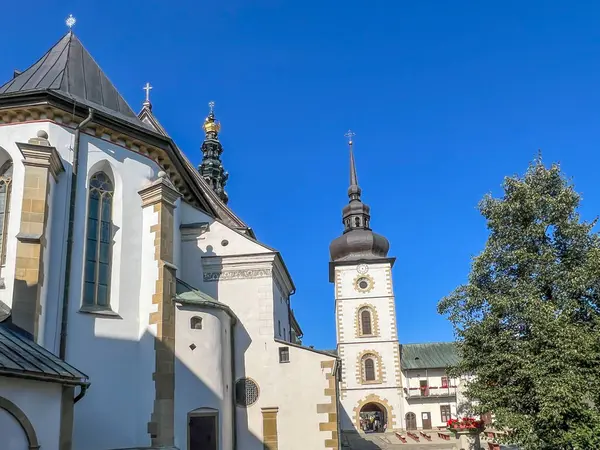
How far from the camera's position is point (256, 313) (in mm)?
20500

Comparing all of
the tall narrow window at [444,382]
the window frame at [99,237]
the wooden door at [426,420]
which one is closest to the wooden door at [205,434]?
the window frame at [99,237]

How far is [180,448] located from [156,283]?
15.1 ft

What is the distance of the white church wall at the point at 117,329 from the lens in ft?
48.8

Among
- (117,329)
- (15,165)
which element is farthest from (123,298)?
(15,165)

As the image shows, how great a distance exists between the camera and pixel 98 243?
1634cm

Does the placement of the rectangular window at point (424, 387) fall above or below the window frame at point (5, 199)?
below

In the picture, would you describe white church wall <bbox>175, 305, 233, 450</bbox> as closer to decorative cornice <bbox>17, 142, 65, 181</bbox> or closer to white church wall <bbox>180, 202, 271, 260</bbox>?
white church wall <bbox>180, 202, 271, 260</bbox>

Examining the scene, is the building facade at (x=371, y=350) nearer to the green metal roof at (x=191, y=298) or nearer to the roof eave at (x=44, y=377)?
the green metal roof at (x=191, y=298)

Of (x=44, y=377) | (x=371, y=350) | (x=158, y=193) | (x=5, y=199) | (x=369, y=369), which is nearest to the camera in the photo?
(x=44, y=377)

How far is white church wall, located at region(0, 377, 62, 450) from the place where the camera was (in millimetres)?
9281

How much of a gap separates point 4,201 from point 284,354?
10.0 m

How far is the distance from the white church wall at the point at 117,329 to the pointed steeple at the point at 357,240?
38.2 m

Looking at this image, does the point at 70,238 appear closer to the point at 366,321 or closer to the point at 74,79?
the point at 74,79

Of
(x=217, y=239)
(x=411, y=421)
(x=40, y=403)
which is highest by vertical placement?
(x=217, y=239)
